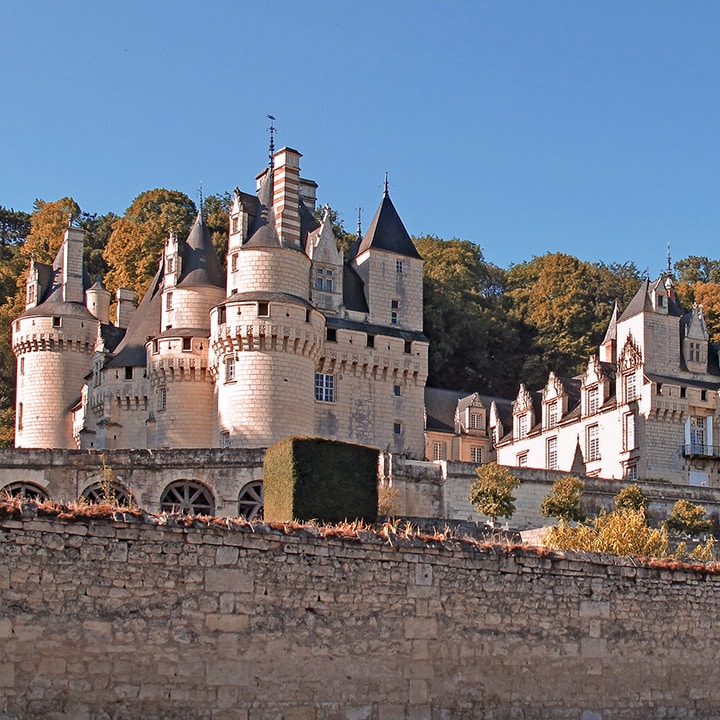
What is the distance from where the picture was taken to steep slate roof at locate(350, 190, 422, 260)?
5578cm

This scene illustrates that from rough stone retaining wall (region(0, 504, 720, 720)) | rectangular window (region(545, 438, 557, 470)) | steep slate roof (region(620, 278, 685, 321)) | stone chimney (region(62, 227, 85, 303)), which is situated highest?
stone chimney (region(62, 227, 85, 303))

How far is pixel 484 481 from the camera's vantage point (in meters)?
43.4

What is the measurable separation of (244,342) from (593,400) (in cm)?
1759

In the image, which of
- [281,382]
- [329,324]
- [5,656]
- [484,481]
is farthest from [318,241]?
[5,656]

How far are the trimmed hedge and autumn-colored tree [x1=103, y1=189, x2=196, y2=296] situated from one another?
34.8 metres

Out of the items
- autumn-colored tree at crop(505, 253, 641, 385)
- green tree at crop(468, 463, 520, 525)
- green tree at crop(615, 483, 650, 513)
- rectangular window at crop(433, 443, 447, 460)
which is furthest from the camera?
autumn-colored tree at crop(505, 253, 641, 385)

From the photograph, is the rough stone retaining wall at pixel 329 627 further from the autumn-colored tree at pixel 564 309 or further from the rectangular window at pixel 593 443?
the autumn-colored tree at pixel 564 309

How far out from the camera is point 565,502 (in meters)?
43.6

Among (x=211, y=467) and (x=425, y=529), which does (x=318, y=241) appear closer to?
(x=211, y=467)

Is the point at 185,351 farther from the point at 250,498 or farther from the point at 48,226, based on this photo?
the point at 48,226

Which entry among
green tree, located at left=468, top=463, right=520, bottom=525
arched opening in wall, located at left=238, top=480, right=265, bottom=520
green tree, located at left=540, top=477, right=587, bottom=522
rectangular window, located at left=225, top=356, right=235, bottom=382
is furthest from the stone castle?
green tree, located at left=540, top=477, right=587, bottom=522

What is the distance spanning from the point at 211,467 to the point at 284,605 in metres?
24.5

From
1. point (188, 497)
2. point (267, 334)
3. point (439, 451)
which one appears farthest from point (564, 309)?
point (188, 497)

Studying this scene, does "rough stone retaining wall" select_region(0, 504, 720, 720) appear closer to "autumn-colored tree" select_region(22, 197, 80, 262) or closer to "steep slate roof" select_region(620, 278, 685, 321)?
"steep slate roof" select_region(620, 278, 685, 321)
